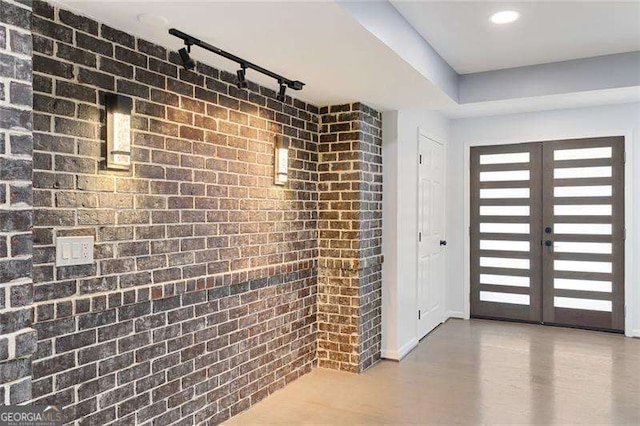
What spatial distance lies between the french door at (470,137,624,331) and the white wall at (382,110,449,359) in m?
1.60

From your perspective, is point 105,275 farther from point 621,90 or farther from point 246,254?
point 621,90

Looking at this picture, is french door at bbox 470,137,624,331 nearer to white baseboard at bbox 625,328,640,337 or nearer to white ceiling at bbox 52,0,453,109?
white baseboard at bbox 625,328,640,337

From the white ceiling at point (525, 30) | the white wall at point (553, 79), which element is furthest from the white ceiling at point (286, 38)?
the white wall at point (553, 79)

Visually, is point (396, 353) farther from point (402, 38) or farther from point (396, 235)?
point (402, 38)

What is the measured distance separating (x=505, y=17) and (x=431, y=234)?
268cm

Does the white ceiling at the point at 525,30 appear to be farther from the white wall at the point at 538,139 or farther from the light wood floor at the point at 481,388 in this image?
the light wood floor at the point at 481,388

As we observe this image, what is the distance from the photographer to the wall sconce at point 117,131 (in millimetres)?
2199

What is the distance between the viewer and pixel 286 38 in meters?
2.47

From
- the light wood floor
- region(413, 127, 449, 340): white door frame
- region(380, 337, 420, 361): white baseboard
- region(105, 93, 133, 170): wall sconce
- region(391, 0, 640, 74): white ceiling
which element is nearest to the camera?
region(105, 93, 133, 170): wall sconce

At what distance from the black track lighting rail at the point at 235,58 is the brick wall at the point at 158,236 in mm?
232

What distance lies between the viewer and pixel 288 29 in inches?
92.1

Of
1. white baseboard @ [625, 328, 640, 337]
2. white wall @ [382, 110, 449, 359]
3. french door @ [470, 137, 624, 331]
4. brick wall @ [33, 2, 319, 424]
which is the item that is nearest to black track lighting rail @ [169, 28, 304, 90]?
brick wall @ [33, 2, 319, 424]

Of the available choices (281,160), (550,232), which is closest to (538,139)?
(550,232)

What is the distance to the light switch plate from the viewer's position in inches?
79.0
